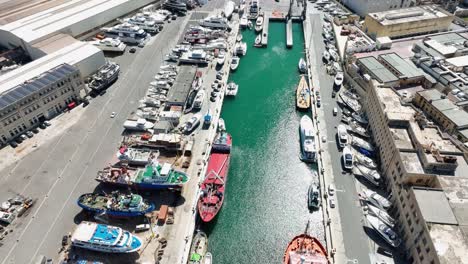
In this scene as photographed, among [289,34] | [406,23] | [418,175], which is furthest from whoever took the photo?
[289,34]

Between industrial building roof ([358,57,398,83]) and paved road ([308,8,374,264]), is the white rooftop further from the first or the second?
industrial building roof ([358,57,398,83])

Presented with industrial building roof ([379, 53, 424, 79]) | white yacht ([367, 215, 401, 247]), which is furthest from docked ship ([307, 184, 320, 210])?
industrial building roof ([379, 53, 424, 79])

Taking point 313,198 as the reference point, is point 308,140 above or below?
above

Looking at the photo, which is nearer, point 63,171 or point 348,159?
point 348,159

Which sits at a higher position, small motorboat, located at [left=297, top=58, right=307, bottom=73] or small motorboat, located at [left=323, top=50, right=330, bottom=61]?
small motorboat, located at [left=323, top=50, right=330, bottom=61]

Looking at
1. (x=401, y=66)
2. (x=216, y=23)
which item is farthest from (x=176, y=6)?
(x=401, y=66)

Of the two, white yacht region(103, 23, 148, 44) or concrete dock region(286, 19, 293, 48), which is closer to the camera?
white yacht region(103, 23, 148, 44)

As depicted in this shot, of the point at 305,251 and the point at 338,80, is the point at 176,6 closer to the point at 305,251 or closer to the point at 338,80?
the point at 338,80
